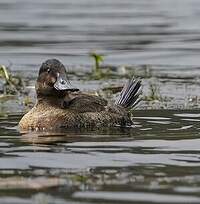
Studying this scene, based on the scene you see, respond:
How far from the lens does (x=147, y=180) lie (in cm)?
721

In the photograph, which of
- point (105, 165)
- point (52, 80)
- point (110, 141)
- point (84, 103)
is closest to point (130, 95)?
point (84, 103)

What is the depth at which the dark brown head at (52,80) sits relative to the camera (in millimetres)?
10547

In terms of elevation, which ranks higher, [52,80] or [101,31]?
[101,31]

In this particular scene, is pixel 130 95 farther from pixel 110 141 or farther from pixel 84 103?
pixel 110 141

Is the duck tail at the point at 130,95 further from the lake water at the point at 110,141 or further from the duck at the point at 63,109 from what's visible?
A: the duck at the point at 63,109

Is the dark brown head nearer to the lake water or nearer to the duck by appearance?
the duck

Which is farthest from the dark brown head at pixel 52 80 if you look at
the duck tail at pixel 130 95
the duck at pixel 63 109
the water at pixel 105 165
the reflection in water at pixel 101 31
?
the reflection in water at pixel 101 31

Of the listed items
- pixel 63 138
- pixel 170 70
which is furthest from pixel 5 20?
pixel 63 138

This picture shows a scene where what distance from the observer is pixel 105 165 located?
793 centimetres

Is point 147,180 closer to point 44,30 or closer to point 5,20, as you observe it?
point 44,30

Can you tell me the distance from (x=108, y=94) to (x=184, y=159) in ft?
18.1

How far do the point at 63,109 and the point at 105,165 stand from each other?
2700 millimetres

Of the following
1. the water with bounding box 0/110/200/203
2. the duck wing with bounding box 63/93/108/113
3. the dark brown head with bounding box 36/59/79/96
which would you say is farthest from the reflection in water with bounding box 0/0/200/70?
the water with bounding box 0/110/200/203

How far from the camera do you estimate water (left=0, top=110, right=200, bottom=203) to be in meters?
6.70
